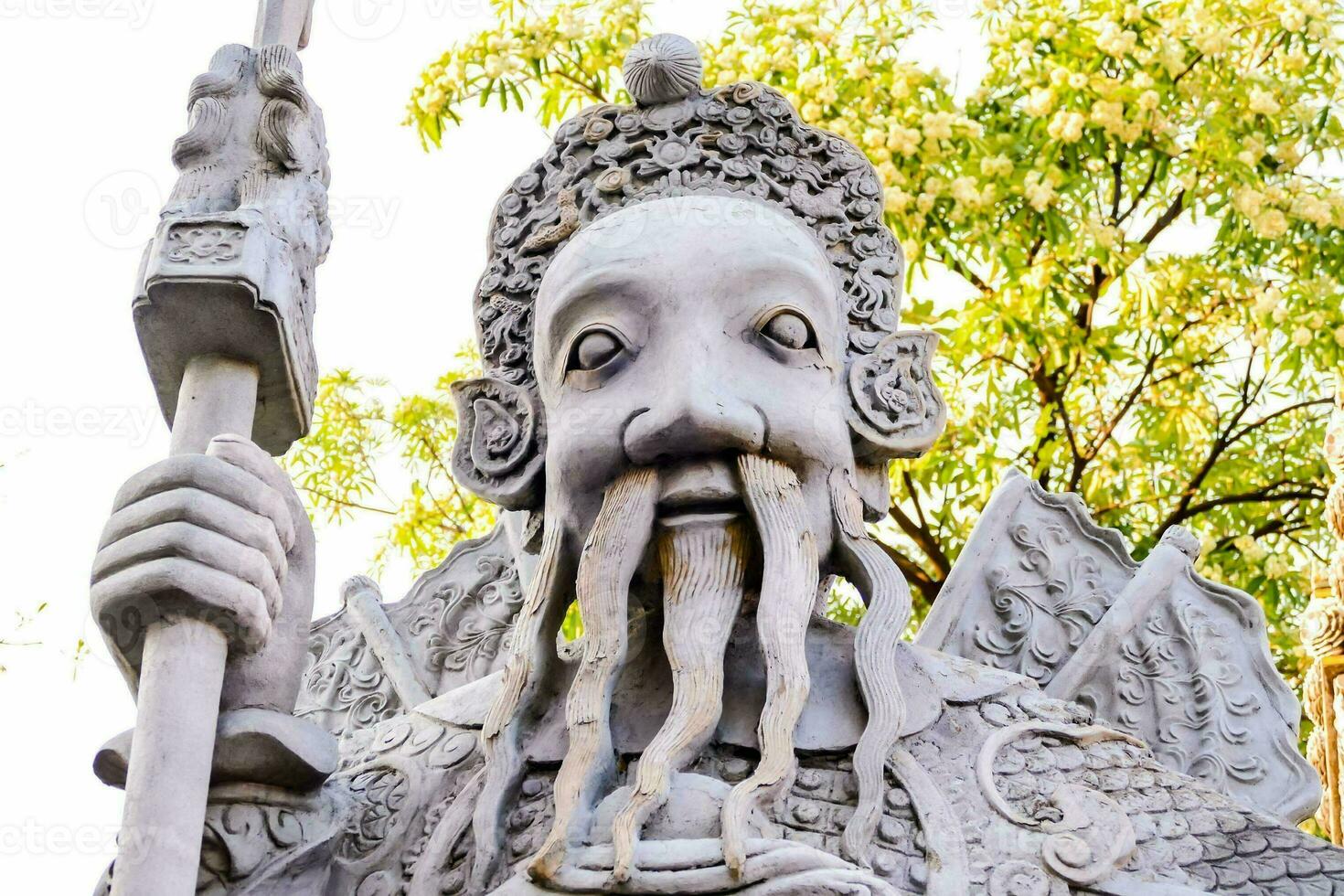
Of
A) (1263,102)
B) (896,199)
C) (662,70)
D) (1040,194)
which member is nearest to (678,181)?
(662,70)

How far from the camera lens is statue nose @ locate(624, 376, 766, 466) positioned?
489 cm

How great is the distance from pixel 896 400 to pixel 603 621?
3.40 feet

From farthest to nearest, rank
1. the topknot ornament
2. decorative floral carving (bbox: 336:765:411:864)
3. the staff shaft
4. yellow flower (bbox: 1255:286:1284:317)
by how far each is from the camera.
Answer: yellow flower (bbox: 1255:286:1284:317), the topknot ornament, decorative floral carving (bbox: 336:765:411:864), the staff shaft

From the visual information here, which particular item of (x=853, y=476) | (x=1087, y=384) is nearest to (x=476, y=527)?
(x=1087, y=384)

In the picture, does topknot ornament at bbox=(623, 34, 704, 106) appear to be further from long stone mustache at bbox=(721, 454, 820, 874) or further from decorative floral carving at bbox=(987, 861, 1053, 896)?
decorative floral carving at bbox=(987, 861, 1053, 896)

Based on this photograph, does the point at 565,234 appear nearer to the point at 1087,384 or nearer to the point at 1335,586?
the point at 1335,586

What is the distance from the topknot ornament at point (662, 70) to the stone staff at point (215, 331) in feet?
3.04

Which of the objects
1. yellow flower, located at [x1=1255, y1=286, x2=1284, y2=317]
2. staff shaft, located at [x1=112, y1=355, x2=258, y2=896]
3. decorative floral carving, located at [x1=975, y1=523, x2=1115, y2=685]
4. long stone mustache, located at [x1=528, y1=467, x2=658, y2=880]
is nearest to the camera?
staff shaft, located at [x1=112, y1=355, x2=258, y2=896]

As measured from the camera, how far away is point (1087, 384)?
9.16 metres

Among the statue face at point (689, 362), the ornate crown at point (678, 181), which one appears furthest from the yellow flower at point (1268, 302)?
the statue face at point (689, 362)

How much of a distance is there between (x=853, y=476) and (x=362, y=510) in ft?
17.5

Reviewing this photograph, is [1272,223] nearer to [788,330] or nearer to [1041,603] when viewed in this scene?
[1041,603]

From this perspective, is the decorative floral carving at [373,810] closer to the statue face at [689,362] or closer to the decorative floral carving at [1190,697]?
the statue face at [689,362]

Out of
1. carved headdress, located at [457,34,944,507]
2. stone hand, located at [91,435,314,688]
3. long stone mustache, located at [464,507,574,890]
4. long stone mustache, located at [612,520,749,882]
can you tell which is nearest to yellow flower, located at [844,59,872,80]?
carved headdress, located at [457,34,944,507]
